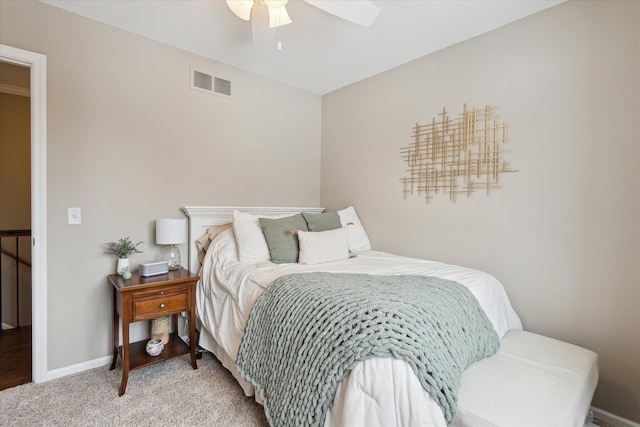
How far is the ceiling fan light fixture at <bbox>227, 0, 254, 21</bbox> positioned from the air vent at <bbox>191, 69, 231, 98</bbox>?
3.42 ft

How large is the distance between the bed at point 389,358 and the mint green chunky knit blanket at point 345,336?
0.14 feet

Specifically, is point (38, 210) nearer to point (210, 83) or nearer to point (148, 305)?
point (148, 305)

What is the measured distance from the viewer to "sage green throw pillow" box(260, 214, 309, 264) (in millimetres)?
2291

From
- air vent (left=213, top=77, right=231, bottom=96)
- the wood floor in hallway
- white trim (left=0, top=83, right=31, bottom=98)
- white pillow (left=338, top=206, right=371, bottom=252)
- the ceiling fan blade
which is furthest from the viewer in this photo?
white trim (left=0, top=83, right=31, bottom=98)

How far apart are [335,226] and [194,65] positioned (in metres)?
1.88

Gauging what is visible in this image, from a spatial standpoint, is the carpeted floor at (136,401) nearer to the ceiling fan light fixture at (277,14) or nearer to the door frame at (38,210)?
the door frame at (38,210)

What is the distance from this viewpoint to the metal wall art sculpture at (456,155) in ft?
7.17

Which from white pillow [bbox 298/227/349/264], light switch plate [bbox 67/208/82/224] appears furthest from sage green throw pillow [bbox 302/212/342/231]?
light switch plate [bbox 67/208/82/224]

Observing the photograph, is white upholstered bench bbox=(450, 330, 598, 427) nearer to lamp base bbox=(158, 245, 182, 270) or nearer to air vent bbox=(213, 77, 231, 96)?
lamp base bbox=(158, 245, 182, 270)

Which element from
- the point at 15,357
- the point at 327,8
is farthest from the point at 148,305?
the point at 327,8

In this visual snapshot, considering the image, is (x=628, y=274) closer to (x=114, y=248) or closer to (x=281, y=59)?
(x=281, y=59)

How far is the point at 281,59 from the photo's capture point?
270 cm

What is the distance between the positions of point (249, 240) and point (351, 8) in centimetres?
168

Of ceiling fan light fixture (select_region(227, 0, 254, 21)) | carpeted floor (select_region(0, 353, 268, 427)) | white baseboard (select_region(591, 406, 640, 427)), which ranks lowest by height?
white baseboard (select_region(591, 406, 640, 427))
